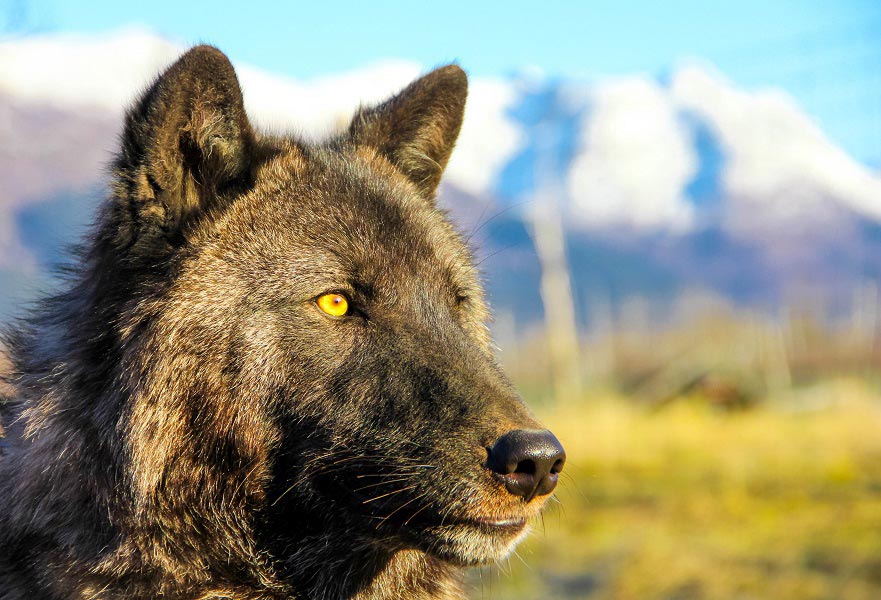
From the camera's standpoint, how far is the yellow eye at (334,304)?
362cm

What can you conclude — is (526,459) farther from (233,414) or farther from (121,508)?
(121,508)

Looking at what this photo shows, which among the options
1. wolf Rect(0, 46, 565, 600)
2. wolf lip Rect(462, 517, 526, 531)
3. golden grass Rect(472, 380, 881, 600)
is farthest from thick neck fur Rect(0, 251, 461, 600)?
golden grass Rect(472, 380, 881, 600)

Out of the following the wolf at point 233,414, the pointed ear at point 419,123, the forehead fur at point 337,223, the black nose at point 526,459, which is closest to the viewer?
the black nose at point 526,459

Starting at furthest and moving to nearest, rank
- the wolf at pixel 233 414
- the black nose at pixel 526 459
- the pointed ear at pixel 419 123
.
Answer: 1. the pointed ear at pixel 419 123
2. the wolf at pixel 233 414
3. the black nose at pixel 526 459

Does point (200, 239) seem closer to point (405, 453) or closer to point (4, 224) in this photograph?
point (405, 453)

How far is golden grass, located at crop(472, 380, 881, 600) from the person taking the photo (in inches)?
520

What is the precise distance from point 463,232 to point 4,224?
193281 millimetres

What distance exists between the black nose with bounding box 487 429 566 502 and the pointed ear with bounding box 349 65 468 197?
185 centimetres

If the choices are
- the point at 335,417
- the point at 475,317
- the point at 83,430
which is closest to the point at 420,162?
the point at 475,317

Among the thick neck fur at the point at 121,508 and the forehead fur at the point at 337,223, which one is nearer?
the thick neck fur at the point at 121,508

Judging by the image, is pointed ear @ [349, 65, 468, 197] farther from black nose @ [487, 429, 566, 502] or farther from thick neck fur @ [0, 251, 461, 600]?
black nose @ [487, 429, 566, 502]

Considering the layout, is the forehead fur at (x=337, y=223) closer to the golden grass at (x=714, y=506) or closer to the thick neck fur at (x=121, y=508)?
the thick neck fur at (x=121, y=508)

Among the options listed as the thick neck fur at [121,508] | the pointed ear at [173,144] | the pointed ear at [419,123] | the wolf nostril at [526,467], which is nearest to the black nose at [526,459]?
the wolf nostril at [526,467]

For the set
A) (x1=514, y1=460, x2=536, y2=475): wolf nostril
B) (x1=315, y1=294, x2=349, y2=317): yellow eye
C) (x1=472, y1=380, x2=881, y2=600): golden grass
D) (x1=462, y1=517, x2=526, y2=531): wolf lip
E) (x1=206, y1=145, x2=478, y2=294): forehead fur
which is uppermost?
(x1=206, y1=145, x2=478, y2=294): forehead fur
